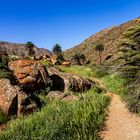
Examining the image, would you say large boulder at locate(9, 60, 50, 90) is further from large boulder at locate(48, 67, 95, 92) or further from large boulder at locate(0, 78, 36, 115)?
large boulder at locate(0, 78, 36, 115)

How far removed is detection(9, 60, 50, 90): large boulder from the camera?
18.0 meters

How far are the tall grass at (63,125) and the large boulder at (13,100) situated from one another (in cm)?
187

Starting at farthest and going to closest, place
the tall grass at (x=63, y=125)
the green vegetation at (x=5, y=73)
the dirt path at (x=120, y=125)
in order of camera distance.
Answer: the green vegetation at (x=5, y=73), the dirt path at (x=120, y=125), the tall grass at (x=63, y=125)

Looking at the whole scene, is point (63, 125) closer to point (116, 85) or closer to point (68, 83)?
point (68, 83)

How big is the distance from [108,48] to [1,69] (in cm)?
9447

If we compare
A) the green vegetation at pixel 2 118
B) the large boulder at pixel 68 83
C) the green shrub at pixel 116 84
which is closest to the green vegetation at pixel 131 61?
the green shrub at pixel 116 84

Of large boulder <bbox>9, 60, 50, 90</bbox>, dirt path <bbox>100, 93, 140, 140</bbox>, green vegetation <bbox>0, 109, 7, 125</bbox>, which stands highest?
large boulder <bbox>9, 60, 50, 90</bbox>

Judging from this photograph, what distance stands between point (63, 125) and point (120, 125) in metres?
2.99

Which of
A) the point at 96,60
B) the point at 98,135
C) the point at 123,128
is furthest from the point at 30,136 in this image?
the point at 96,60

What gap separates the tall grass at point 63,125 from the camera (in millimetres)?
10391

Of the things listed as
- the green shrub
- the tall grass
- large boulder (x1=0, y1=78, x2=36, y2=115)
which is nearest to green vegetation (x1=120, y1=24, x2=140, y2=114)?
the tall grass

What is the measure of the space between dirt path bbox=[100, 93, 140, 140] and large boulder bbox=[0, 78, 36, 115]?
14.5ft

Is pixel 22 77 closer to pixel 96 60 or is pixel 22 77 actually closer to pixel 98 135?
pixel 98 135

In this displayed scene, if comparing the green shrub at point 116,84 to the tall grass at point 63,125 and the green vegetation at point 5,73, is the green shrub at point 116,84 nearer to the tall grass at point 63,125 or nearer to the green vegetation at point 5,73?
the tall grass at point 63,125
